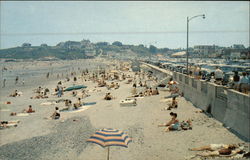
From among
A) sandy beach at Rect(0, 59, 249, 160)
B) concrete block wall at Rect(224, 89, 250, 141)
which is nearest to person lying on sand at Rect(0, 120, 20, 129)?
sandy beach at Rect(0, 59, 249, 160)

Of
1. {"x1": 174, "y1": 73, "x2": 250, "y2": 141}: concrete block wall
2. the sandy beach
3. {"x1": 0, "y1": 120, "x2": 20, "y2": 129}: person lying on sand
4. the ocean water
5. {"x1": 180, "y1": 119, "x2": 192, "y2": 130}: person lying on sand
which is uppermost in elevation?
{"x1": 174, "y1": 73, "x2": 250, "y2": 141}: concrete block wall

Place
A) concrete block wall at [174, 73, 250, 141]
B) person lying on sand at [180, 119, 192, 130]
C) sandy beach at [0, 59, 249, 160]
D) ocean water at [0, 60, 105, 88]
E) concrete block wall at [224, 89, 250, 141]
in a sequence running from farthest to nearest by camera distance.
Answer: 1. ocean water at [0, 60, 105, 88]
2. person lying on sand at [180, 119, 192, 130]
3. sandy beach at [0, 59, 249, 160]
4. concrete block wall at [174, 73, 250, 141]
5. concrete block wall at [224, 89, 250, 141]

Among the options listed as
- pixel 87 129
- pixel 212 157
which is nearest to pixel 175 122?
pixel 212 157

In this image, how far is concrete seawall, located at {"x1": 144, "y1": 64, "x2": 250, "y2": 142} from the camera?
35.7 ft

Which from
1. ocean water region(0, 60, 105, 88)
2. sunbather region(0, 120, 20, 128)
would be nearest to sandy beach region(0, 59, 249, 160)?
sunbather region(0, 120, 20, 128)

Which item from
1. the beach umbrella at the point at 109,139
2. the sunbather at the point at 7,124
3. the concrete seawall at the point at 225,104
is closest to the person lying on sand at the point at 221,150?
the concrete seawall at the point at 225,104

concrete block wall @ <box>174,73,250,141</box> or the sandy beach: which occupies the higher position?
concrete block wall @ <box>174,73,250,141</box>

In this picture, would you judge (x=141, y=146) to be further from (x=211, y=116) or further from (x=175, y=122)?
(x=211, y=116)

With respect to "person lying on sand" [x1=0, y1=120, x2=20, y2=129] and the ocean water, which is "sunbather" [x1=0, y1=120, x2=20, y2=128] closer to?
"person lying on sand" [x1=0, y1=120, x2=20, y2=129]

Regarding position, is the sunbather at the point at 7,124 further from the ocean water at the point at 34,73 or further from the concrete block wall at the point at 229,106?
the ocean water at the point at 34,73

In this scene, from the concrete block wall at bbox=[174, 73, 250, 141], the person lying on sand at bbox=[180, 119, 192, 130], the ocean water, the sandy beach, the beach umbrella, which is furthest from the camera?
the ocean water

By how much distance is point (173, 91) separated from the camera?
889 inches

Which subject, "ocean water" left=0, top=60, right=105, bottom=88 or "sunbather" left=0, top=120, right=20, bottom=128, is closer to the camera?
"sunbather" left=0, top=120, right=20, bottom=128

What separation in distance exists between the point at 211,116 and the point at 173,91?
789 cm
